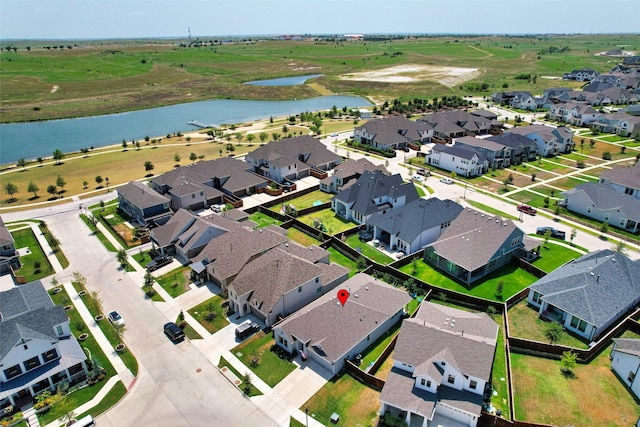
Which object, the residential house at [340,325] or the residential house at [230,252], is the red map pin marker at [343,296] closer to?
the residential house at [340,325]

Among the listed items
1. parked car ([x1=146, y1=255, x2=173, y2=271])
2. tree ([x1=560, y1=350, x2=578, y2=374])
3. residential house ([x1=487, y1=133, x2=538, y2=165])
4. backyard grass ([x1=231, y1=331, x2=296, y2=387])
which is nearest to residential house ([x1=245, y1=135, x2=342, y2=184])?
parked car ([x1=146, y1=255, x2=173, y2=271])

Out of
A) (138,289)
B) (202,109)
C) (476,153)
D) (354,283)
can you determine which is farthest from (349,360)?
(202,109)

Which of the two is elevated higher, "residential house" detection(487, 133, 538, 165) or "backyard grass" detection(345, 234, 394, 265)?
"residential house" detection(487, 133, 538, 165)

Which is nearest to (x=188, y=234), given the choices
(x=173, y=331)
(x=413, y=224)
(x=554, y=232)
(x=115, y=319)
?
(x=115, y=319)

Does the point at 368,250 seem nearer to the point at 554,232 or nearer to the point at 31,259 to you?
the point at 554,232

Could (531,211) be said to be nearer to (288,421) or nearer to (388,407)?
(388,407)

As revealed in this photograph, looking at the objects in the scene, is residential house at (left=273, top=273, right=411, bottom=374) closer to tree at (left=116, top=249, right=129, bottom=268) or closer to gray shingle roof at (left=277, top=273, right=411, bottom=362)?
gray shingle roof at (left=277, top=273, right=411, bottom=362)

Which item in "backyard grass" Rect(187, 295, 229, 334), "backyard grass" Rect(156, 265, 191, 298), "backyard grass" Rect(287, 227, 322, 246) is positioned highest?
"backyard grass" Rect(287, 227, 322, 246)

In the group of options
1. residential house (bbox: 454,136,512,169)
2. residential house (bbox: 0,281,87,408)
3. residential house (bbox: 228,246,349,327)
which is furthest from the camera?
residential house (bbox: 454,136,512,169)
